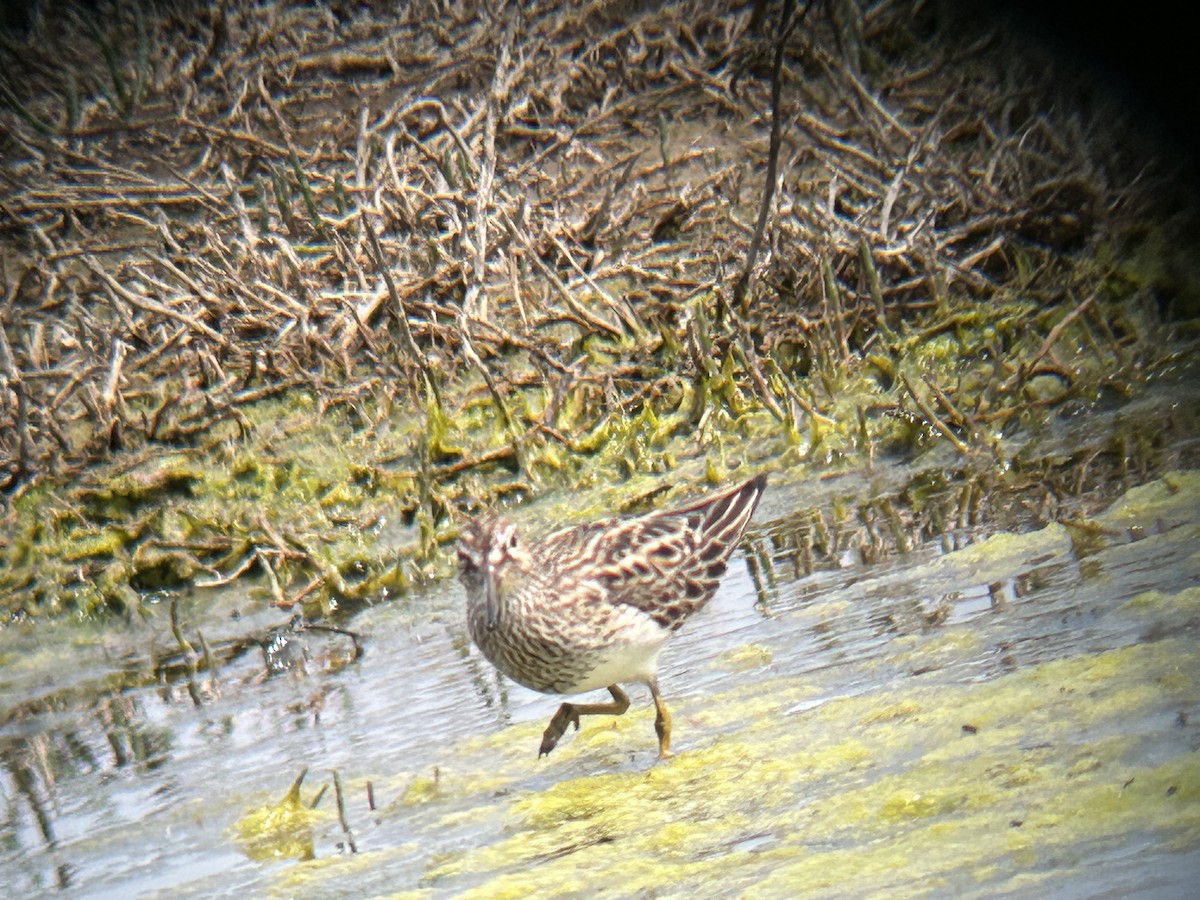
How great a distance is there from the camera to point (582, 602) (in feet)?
19.3

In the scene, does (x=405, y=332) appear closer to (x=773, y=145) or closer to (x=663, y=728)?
(x=773, y=145)

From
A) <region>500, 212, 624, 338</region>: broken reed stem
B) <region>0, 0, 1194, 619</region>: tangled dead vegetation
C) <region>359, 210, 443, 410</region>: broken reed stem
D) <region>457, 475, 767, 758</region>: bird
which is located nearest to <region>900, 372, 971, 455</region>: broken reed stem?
<region>0, 0, 1194, 619</region>: tangled dead vegetation

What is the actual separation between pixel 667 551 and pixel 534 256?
3.91 m

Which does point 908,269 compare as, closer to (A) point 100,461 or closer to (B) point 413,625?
(B) point 413,625

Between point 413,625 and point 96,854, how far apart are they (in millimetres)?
2351

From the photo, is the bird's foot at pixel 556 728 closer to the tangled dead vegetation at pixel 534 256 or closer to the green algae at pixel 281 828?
the green algae at pixel 281 828

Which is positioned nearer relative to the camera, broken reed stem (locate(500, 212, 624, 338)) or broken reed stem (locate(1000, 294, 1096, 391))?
broken reed stem (locate(1000, 294, 1096, 391))

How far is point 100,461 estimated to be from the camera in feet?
31.9

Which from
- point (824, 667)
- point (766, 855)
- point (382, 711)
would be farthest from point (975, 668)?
point (382, 711)

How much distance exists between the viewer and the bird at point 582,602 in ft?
19.0

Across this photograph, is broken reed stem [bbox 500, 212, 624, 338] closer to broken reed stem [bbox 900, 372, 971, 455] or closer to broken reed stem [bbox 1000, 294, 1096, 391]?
broken reed stem [bbox 900, 372, 971, 455]

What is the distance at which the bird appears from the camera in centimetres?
580

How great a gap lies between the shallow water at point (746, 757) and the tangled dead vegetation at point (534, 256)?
1554mm

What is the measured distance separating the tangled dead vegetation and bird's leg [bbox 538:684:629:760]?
2.30 metres
